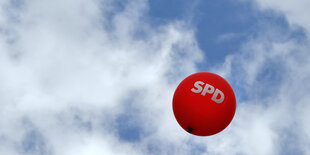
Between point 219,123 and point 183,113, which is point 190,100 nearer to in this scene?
point 183,113

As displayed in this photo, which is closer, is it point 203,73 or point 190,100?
point 190,100

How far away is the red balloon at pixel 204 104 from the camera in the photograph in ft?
36.4

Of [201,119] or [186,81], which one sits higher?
[186,81]

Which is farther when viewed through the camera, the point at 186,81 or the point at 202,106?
the point at 186,81

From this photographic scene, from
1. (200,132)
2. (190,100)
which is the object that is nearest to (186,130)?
(200,132)

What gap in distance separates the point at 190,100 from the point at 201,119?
72 centimetres

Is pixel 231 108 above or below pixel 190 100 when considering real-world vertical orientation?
above

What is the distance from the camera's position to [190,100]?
1123 cm

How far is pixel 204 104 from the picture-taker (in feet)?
36.2

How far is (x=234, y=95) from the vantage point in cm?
1236

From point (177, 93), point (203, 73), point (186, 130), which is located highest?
point (203, 73)

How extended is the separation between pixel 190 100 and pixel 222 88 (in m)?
1.28

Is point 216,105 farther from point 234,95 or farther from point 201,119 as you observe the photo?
point 234,95

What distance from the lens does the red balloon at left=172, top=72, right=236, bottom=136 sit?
36.4 ft
